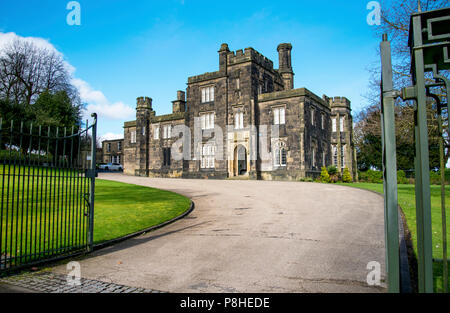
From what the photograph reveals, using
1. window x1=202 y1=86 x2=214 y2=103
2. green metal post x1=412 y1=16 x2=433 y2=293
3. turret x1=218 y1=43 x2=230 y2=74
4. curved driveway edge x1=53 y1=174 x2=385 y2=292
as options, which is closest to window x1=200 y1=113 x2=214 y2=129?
window x1=202 y1=86 x2=214 y2=103

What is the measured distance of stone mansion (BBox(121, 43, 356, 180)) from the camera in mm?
31312

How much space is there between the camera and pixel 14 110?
31.7 meters

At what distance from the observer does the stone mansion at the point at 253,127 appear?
103 ft

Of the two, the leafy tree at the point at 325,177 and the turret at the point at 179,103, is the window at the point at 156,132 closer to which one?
the turret at the point at 179,103

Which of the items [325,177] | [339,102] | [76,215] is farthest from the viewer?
[339,102]

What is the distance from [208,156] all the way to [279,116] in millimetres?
9297

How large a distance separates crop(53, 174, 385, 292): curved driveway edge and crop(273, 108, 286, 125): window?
2116cm

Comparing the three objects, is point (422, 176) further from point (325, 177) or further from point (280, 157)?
point (280, 157)

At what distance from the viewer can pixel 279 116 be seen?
32.1 metres

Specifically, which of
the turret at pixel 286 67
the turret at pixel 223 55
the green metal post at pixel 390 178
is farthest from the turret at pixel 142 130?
the green metal post at pixel 390 178

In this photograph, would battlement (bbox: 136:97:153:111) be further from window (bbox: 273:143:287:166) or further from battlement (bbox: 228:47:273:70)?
window (bbox: 273:143:287:166)

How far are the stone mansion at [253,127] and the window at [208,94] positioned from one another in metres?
0.01

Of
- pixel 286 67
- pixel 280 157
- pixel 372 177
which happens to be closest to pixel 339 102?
pixel 286 67
